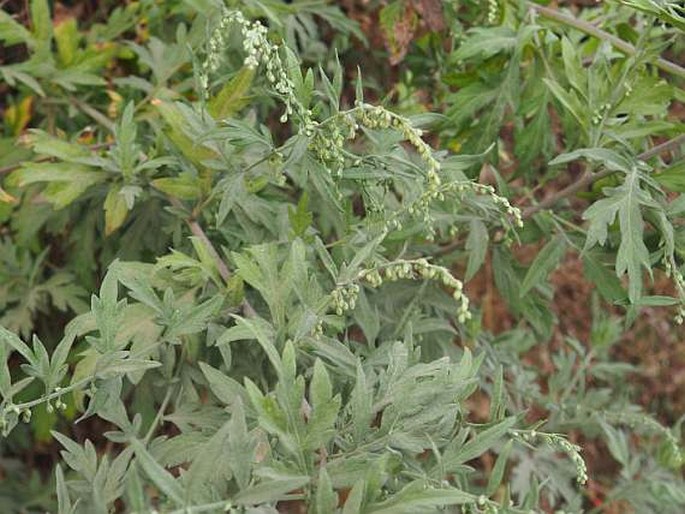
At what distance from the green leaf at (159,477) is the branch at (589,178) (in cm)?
85

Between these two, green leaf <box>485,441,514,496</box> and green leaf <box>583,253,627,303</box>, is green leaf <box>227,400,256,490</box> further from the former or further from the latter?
green leaf <box>583,253,627,303</box>

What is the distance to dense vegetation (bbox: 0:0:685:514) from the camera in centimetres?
109

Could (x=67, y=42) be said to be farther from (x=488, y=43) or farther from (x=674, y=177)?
(x=674, y=177)

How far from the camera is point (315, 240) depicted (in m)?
1.35

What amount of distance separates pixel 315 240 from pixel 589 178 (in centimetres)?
46

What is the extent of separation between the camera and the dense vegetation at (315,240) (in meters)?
1.09

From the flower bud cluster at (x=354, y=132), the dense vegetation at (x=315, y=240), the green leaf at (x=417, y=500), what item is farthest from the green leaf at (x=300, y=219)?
the green leaf at (x=417, y=500)

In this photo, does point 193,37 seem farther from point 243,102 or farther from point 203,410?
point 203,410

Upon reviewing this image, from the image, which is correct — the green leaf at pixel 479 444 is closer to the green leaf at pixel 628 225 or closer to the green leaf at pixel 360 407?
the green leaf at pixel 360 407

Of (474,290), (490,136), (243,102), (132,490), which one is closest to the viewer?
(132,490)

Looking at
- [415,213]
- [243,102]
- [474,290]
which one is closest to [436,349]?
[415,213]

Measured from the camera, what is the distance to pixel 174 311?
A: 1.25 m

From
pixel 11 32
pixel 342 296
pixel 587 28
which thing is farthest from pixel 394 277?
pixel 11 32

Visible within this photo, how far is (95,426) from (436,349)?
0.97 meters
